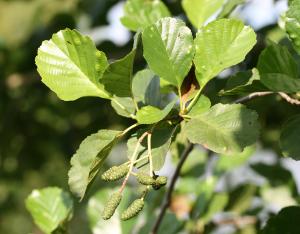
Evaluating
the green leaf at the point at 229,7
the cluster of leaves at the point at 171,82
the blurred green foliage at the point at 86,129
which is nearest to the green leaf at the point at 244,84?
the cluster of leaves at the point at 171,82

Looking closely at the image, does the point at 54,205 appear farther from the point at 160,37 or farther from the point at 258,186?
the point at 258,186

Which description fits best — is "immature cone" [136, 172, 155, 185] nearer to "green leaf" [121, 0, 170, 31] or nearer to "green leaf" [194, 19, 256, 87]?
"green leaf" [194, 19, 256, 87]

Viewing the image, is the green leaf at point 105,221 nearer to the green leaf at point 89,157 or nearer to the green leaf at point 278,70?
the green leaf at point 89,157

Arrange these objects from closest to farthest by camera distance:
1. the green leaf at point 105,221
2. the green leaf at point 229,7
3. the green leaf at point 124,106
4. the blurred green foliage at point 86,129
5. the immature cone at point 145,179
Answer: the immature cone at point 145,179
the green leaf at point 124,106
the green leaf at point 229,7
the green leaf at point 105,221
the blurred green foliage at point 86,129

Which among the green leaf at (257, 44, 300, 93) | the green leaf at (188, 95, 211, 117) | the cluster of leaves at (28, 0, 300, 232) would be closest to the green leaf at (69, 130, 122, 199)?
the cluster of leaves at (28, 0, 300, 232)

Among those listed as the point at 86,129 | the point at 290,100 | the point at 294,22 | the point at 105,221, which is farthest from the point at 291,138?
the point at 86,129

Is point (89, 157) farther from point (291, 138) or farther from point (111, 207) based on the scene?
point (291, 138)

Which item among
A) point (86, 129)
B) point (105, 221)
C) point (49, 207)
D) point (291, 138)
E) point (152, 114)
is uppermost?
point (152, 114)
